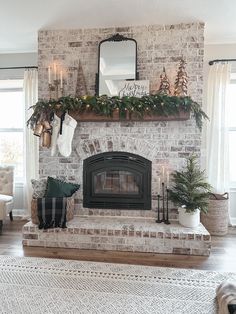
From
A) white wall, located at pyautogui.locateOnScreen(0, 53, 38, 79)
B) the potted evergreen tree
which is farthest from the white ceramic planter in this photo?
white wall, located at pyautogui.locateOnScreen(0, 53, 38, 79)

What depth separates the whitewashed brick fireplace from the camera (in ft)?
11.6

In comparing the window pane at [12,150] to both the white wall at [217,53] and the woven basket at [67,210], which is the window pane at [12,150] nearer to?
the woven basket at [67,210]

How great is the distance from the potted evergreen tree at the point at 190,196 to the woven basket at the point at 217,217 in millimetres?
586

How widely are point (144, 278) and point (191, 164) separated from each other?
147 cm

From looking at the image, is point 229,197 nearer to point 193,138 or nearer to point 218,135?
point 218,135

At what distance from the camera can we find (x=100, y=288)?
93.2 inches

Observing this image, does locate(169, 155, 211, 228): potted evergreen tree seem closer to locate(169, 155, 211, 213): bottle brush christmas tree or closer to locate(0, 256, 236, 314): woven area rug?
locate(169, 155, 211, 213): bottle brush christmas tree

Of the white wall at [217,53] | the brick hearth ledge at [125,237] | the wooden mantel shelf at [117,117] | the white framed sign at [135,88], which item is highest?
the white wall at [217,53]

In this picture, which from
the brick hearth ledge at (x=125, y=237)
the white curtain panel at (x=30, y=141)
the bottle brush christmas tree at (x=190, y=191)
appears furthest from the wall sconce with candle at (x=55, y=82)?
the bottle brush christmas tree at (x=190, y=191)

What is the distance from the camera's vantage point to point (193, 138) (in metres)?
3.62

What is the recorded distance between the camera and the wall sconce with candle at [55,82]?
378cm

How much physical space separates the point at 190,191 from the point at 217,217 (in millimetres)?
845

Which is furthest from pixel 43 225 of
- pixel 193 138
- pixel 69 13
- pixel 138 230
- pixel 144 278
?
pixel 69 13

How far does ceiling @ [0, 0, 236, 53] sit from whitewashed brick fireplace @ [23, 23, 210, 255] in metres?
0.16
